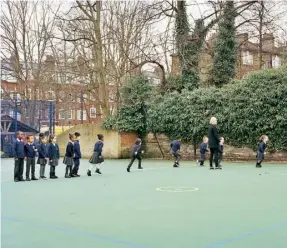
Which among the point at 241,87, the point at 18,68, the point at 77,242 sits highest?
the point at 18,68

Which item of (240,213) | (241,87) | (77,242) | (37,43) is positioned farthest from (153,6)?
(77,242)

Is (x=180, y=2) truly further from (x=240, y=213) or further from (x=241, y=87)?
(x=240, y=213)

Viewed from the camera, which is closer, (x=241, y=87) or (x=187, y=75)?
(x=241, y=87)

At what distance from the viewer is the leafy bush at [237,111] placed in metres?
23.2

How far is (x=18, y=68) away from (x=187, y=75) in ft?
62.0

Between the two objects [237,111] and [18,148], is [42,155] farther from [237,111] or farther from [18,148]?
[237,111]

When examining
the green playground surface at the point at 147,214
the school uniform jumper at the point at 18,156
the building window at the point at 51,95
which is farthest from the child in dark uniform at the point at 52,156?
the building window at the point at 51,95

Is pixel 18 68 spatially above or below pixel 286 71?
above

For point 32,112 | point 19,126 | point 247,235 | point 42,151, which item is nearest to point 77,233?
point 247,235

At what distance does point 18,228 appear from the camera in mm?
7566

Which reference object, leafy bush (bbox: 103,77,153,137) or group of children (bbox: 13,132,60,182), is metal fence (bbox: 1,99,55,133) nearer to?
leafy bush (bbox: 103,77,153,137)

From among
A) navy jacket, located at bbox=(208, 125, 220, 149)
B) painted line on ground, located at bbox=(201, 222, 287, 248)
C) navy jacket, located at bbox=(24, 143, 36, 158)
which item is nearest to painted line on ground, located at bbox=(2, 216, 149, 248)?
painted line on ground, located at bbox=(201, 222, 287, 248)

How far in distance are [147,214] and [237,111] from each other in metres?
16.6

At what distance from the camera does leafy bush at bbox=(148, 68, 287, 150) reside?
76.1ft
